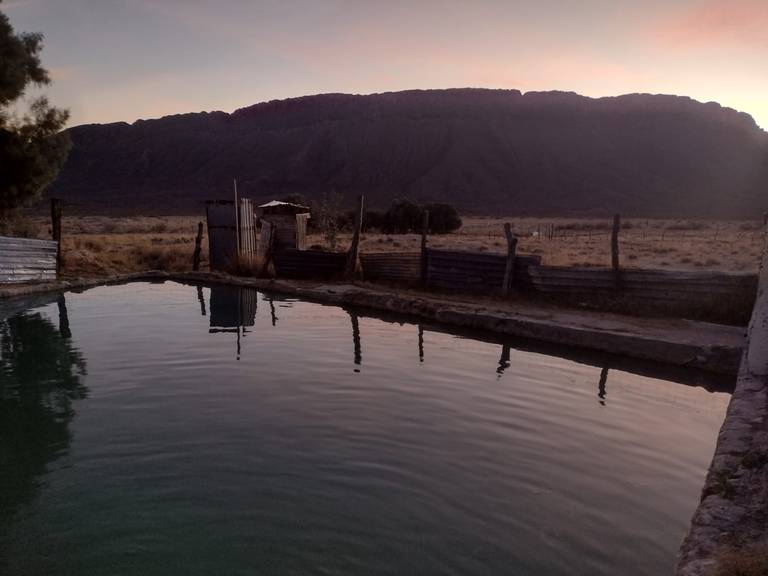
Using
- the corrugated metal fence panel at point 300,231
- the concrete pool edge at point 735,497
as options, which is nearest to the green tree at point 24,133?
the corrugated metal fence panel at point 300,231

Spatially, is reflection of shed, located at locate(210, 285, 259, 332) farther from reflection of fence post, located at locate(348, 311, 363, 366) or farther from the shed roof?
the shed roof

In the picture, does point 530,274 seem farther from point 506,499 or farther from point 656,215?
point 656,215

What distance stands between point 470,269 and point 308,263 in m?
5.69

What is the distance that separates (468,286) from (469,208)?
70.5 m

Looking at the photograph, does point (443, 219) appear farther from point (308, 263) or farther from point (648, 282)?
point (648, 282)

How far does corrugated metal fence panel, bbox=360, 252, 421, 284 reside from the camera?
17938 millimetres

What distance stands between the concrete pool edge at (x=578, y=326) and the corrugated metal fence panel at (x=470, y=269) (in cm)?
74

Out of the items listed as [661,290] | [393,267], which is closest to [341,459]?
[661,290]

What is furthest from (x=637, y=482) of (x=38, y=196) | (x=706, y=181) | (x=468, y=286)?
(x=706, y=181)

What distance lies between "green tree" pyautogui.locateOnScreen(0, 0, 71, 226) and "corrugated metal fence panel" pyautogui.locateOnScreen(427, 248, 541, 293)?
1290cm

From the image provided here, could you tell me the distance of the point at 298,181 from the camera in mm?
102938

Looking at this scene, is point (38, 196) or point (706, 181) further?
point (706, 181)

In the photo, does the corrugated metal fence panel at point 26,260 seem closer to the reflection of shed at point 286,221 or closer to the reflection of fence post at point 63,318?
the reflection of fence post at point 63,318

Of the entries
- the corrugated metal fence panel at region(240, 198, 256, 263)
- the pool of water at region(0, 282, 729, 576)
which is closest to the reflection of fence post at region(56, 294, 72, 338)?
the pool of water at region(0, 282, 729, 576)
